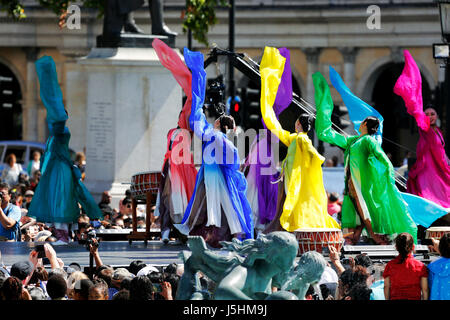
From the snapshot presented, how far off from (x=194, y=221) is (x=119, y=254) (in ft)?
2.87

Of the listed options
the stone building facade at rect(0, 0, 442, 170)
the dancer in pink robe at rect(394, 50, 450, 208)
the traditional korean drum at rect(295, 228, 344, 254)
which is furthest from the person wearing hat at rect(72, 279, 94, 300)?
the stone building facade at rect(0, 0, 442, 170)

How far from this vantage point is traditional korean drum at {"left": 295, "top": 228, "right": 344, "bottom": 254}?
11.8m

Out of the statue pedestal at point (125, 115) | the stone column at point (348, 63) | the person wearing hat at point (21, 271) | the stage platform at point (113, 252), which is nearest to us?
the person wearing hat at point (21, 271)

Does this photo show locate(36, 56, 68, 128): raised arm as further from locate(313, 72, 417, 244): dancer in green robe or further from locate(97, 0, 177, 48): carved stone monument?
locate(313, 72, 417, 244): dancer in green robe

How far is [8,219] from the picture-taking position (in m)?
13.5

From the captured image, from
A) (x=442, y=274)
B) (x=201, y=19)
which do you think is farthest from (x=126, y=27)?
(x=442, y=274)

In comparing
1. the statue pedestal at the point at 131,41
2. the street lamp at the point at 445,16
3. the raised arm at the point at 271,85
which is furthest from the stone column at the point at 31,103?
the raised arm at the point at 271,85

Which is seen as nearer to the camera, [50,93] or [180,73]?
[180,73]

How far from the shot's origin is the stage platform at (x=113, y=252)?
1166cm

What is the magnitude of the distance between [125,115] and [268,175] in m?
3.76

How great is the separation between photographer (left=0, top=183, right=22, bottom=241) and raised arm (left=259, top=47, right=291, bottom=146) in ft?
10.0

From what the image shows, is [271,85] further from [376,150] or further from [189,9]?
[189,9]

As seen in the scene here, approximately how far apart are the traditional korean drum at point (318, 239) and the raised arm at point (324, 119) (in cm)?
172

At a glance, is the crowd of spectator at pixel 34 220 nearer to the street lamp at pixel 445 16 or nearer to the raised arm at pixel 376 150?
the raised arm at pixel 376 150
